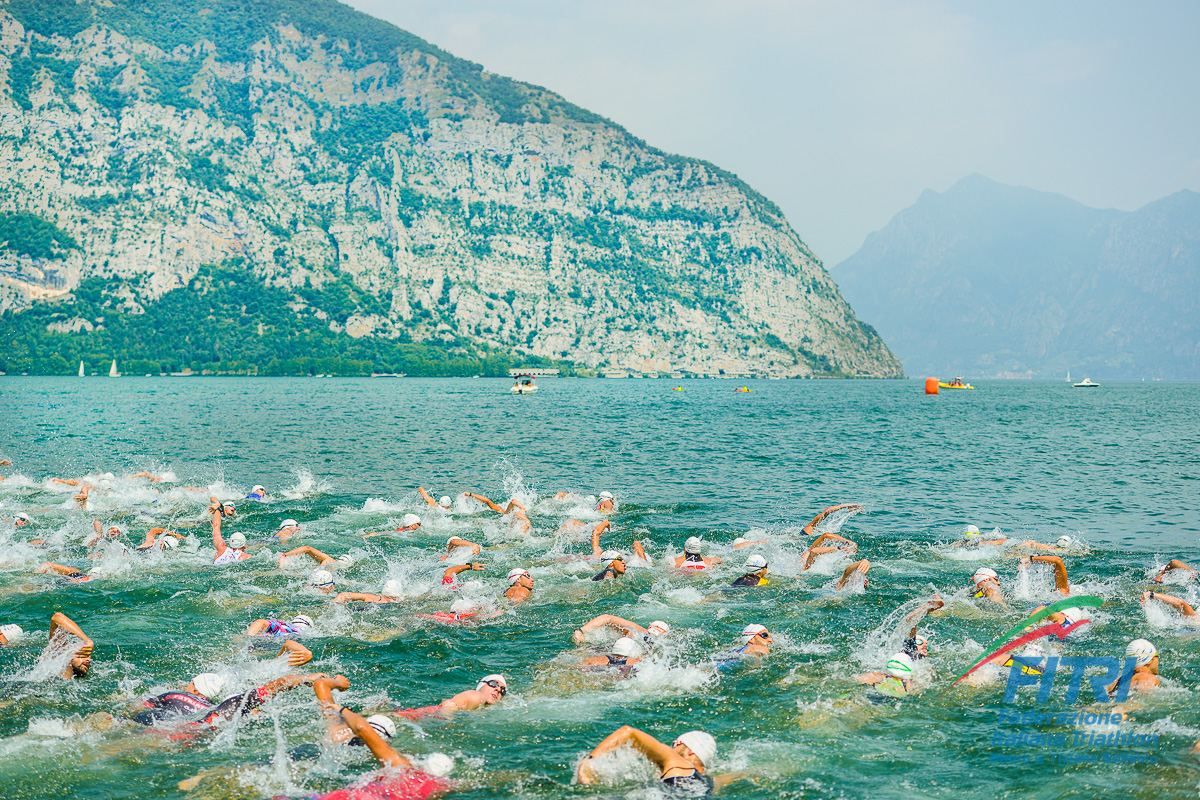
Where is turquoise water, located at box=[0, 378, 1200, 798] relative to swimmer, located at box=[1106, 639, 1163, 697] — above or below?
below

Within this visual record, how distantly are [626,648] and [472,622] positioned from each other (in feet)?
14.3

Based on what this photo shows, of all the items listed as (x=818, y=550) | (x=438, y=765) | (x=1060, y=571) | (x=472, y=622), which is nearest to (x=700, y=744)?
(x=438, y=765)

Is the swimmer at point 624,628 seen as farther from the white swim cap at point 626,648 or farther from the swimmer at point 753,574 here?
the swimmer at point 753,574

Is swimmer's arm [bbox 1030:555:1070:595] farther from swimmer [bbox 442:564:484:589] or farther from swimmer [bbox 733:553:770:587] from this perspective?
swimmer [bbox 442:564:484:589]

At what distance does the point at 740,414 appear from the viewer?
10038cm

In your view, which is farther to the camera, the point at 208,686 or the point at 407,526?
the point at 407,526

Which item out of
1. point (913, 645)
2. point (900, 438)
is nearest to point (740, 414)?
point (900, 438)

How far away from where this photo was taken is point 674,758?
31.2 feet

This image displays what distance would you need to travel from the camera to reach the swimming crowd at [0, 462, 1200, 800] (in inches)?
380

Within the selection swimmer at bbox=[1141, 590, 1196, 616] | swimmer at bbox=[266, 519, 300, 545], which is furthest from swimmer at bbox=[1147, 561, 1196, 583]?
swimmer at bbox=[266, 519, 300, 545]

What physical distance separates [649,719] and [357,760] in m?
4.23

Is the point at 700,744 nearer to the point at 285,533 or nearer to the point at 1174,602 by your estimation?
the point at 1174,602

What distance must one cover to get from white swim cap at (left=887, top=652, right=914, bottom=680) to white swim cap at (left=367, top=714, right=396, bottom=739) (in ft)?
25.3

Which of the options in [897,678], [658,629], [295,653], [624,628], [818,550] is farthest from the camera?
[818,550]
